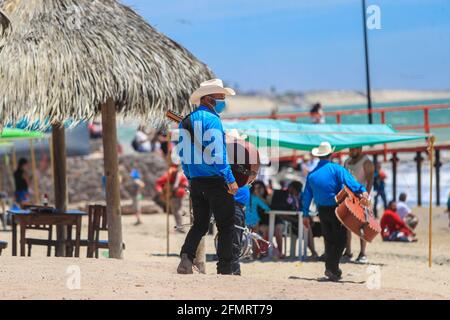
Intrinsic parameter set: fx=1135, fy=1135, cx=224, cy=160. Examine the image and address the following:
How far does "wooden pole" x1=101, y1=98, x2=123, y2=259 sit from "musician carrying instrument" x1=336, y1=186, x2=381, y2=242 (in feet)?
→ 7.95

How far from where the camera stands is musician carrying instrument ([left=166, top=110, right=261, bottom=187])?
1025 cm

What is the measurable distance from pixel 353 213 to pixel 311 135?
4.58 meters

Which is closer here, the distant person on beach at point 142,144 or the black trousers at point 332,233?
the black trousers at point 332,233

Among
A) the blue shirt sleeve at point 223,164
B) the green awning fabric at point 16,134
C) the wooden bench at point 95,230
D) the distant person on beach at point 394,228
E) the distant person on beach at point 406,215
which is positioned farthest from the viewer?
the distant person on beach at point 406,215

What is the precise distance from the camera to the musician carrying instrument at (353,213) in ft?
38.4

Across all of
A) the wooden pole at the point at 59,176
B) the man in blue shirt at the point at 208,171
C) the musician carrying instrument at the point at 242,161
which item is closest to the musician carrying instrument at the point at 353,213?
the musician carrying instrument at the point at 242,161

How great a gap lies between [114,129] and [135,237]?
705 centimetres

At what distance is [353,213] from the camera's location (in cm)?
1173

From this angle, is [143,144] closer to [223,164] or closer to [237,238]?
[237,238]

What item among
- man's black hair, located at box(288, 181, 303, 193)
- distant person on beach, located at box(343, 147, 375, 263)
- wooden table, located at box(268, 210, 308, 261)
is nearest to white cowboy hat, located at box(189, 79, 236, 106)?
distant person on beach, located at box(343, 147, 375, 263)

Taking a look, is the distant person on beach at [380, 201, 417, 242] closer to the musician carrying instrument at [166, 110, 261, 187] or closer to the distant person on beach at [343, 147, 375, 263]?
the distant person on beach at [343, 147, 375, 263]

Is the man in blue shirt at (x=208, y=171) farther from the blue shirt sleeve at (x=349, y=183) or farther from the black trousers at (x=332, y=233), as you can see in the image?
the blue shirt sleeve at (x=349, y=183)

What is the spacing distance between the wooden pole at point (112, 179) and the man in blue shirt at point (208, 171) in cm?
271
